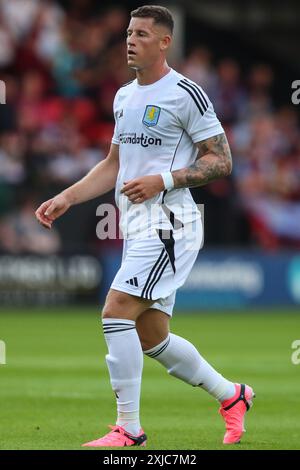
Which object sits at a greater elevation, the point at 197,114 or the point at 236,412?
the point at 197,114

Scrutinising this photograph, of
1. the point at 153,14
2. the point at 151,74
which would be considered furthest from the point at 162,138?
the point at 153,14

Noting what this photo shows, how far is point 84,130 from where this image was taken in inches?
846

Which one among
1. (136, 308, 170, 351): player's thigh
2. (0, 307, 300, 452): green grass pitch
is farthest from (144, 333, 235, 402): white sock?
(0, 307, 300, 452): green grass pitch

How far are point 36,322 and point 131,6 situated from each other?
962 centimetres

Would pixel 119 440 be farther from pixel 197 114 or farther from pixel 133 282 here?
pixel 197 114

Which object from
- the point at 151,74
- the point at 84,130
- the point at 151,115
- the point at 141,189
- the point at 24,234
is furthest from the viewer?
the point at 84,130

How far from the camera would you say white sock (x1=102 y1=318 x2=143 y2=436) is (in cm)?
726

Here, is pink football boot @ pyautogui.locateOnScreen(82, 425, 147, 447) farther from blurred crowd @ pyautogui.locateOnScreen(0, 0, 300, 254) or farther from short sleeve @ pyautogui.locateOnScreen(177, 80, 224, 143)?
blurred crowd @ pyautogui.locateOnScreen(0, 0, 300, 254)

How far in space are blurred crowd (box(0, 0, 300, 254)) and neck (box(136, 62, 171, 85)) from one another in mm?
12191

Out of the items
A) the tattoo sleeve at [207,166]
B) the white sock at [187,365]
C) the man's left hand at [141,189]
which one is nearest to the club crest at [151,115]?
the tattoo sleeve at [207,166]

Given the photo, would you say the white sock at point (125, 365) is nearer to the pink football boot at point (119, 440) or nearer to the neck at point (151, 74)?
the pink football boot at point (119, 440)

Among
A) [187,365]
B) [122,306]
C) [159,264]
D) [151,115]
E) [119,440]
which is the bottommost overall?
[119,440]

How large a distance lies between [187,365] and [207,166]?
4.15 feet
